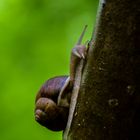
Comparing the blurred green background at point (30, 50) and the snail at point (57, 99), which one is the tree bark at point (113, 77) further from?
the blurred green background at point (30, 50)

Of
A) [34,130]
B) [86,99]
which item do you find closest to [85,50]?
[86,99]

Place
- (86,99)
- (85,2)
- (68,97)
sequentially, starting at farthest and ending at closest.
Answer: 1. (85,2)
2. (68,97)
3. (86,99)

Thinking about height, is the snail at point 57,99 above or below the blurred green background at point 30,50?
above

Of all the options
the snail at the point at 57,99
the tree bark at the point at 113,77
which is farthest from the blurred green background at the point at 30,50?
the tree bark at the point at 113,77

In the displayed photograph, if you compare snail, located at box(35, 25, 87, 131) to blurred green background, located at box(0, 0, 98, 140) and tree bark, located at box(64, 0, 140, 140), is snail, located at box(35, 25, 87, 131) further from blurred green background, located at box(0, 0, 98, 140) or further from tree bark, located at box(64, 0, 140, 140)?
blurred green background, located at box(0, 0, 98, 140)

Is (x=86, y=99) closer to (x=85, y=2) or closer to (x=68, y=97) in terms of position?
(x=68, y=97)
